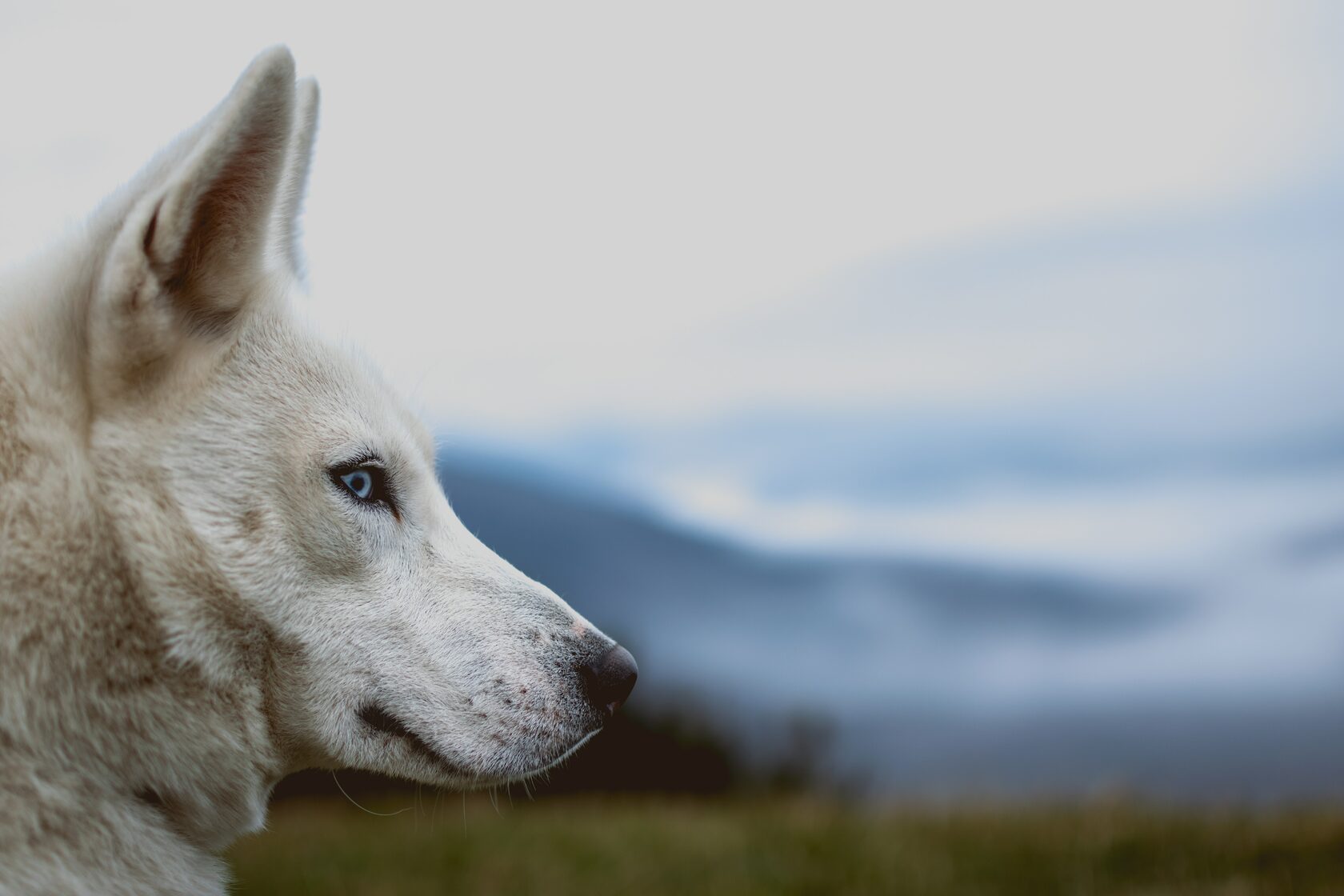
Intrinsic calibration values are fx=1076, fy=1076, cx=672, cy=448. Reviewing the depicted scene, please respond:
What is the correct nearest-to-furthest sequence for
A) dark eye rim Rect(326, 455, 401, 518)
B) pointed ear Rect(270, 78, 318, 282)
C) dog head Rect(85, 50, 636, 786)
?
1. dog head Rect(85, 50, 636, 786)
2. dark eye rim Rect(326, 455, 401, 518)
3. pointed ear Rect(270, 78, 318, 282)

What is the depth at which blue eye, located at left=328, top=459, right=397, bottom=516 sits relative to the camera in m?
2.48

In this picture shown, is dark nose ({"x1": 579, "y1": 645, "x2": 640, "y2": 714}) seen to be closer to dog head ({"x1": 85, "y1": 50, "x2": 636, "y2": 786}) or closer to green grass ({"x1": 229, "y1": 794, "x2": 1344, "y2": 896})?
dog head ({"x1": 85, "y1": 50, "x2": 636, "y2": 786})

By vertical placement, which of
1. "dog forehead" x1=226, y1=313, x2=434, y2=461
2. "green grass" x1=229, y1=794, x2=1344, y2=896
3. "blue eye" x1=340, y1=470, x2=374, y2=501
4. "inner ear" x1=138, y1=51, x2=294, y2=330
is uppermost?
"inner ear" x1=138, y1=51, x2=294, y2=330

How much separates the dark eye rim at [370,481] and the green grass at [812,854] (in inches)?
95.8

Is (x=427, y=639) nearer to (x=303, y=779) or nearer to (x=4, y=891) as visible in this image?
(x=4, y=891)

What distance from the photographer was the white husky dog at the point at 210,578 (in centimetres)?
225

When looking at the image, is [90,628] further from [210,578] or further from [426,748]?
[426,748]

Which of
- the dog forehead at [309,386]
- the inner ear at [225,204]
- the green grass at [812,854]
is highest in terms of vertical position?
the inner ear at [225,204]

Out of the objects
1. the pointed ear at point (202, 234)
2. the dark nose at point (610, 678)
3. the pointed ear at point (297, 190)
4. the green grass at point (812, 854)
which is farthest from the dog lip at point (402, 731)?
the green grass at point (812, 854)

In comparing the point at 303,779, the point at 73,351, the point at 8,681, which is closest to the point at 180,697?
the point at 8,681

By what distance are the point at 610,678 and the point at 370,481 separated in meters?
0.74

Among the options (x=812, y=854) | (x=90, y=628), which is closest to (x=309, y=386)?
(x=90, y=628)

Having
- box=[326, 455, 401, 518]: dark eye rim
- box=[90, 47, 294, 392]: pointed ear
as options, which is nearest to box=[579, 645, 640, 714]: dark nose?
box=[326, 455, 401, 518]: dark eye rim

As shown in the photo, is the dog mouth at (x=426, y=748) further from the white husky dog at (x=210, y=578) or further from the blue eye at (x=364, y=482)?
the blue eye at (x=364, y=482)
